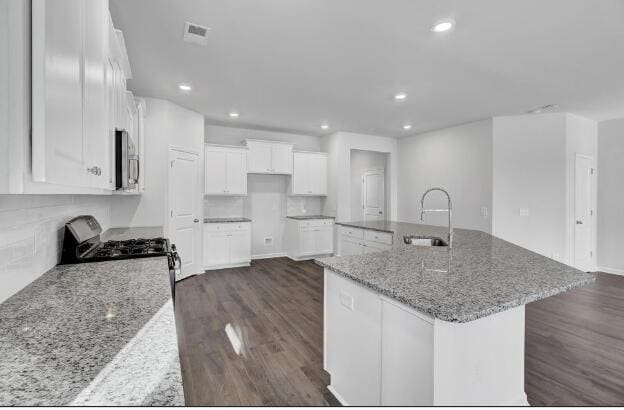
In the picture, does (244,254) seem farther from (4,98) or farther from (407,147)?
(4,98)

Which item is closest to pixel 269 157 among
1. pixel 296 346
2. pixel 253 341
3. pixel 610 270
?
pixel 253 341

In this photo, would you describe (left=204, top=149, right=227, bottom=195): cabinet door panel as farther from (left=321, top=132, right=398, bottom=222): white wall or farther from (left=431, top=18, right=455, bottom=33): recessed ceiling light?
(left=431, top=18, right=455, bottom=33): recessed ceiling light

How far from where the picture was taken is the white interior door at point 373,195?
7137mm

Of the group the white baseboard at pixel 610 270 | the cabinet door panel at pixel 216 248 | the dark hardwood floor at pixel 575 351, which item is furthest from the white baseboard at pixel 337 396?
the white baseboard at pixel 610 270

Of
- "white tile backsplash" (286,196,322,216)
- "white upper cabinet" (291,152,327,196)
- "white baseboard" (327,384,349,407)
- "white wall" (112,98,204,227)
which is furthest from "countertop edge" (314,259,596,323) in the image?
"white tile backsplash" (286,196,322,216)

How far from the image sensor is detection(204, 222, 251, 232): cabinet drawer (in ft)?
16.7

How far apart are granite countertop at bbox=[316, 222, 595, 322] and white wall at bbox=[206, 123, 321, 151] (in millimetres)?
4493

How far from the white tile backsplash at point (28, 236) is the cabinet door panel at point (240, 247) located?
339 cm

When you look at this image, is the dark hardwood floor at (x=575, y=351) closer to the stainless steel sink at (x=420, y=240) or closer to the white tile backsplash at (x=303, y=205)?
the stainless steel sink at (x=420, y=240)

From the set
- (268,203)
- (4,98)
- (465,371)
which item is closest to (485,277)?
(465,371)

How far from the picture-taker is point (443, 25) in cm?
231

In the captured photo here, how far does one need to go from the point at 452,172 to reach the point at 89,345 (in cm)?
589

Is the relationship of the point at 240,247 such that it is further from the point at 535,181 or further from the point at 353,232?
the point at 535,181

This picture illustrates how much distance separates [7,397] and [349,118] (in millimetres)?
5093
